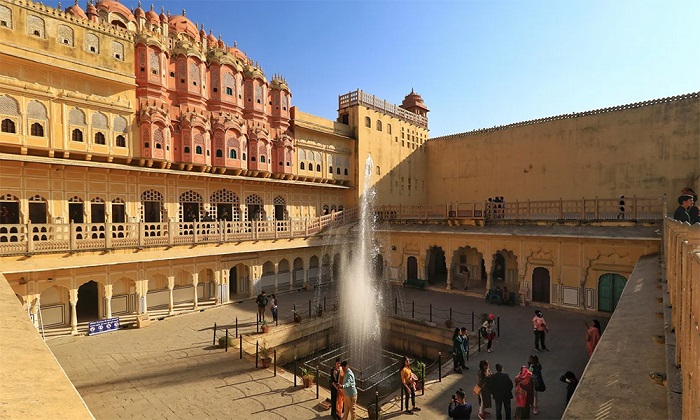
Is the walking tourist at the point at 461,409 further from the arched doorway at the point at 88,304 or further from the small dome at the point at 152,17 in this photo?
the small dome at the point at 152,17

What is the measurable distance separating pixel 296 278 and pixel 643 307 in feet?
55.4

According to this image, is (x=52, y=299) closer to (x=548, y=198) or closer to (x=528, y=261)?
(x=528, y=261)

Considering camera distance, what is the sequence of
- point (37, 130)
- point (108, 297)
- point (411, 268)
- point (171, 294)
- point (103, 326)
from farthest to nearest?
point (411, 268) < point (171, 294) < point (108, 297) < point (37, 130) < point (103, 326)

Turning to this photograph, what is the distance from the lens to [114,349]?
11.4 metres

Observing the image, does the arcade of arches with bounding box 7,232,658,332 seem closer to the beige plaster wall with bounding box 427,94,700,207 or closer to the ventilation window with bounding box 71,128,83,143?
the ventilation window with bounding box 71,128,83,143

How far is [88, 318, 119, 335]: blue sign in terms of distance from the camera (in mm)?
12797

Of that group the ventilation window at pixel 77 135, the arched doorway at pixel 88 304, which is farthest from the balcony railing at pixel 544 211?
the ventilation window at pixel 77 135

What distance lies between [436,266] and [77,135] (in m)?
21.2

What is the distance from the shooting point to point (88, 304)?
16203mm

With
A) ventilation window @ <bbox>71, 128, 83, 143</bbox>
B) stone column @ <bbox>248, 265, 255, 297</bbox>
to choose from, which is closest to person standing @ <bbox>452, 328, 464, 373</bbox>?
stone column @ <bbox>248, 265, 255, 297</bbox>

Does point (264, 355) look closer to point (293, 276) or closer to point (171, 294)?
point (171, 294)

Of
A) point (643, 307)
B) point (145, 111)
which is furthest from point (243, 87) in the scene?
point (643, 307)

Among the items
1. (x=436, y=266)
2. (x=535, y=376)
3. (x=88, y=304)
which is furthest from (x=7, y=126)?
(x=436, y=266)

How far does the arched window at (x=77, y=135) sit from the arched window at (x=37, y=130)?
2.98 feet
